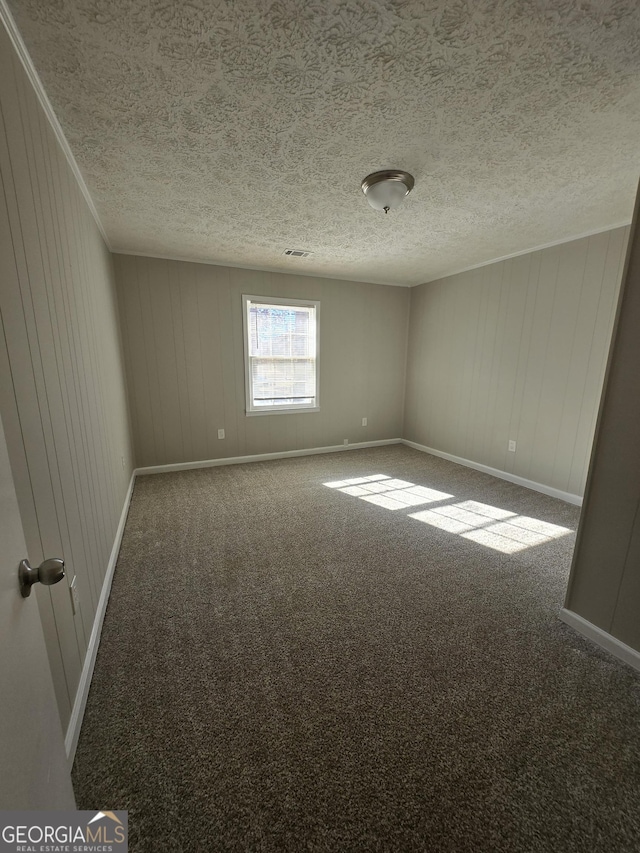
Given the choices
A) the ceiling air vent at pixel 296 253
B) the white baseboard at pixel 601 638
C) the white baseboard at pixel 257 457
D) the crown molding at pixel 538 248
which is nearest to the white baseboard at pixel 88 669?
the white baseboard at pixel 257 457

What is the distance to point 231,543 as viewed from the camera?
2.49 meters

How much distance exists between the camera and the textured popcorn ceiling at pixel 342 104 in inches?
44.4

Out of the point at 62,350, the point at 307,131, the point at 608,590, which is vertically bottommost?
the point at 608,590

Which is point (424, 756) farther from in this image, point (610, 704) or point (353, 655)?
point (610, 704)

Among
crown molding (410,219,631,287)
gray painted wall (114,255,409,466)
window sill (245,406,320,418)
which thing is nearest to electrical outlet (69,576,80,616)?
gray painted wall (114,255,409,466)

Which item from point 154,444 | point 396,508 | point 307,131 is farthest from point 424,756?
point 154,444

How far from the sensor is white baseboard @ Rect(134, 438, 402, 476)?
4000 millimetres

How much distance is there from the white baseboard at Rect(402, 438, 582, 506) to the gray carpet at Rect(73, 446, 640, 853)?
985mm

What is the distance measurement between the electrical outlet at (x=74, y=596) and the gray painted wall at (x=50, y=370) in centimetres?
3

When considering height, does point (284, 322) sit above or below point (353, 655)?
above

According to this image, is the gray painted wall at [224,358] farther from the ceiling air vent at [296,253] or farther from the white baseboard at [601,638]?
the white baseboard at [601,638]

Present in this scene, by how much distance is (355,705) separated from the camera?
1.32 meters

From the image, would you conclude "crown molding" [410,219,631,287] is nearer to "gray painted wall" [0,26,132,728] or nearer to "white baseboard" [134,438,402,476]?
"white baseboard" [134,438,402,476]

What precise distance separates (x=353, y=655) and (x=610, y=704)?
1049 mm
